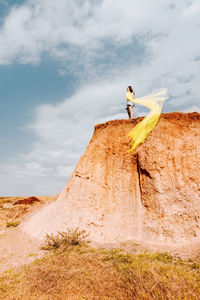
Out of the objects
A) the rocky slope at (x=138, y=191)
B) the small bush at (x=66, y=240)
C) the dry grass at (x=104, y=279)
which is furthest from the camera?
the rocky slope at (x=138, y=191)

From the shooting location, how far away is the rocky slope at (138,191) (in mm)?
8453

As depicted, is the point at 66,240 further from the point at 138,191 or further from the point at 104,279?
the point at 138,191

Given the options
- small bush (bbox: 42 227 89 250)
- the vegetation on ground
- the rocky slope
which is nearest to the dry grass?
the vegetation on ground

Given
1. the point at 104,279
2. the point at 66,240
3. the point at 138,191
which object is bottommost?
the point at 104,279

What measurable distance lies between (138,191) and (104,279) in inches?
219

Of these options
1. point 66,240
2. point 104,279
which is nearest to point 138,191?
point 66,240

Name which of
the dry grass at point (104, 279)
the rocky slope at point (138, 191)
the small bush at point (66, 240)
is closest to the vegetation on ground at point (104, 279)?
the dry grass at point (104, 279)

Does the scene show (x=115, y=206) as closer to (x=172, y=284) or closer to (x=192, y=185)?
(x=192, y=185)

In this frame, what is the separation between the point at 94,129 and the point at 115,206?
582 cm

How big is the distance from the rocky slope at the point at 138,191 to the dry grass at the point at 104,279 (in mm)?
2238

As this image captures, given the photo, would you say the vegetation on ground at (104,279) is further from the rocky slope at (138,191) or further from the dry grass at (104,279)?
the rocky slope at (138,191)

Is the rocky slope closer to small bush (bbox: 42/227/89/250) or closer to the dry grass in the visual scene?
small bush (bbox: 42/227/89/250)

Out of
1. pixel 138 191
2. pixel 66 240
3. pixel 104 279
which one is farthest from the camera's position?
pixel 138 191

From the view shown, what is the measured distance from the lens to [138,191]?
9867 mm
